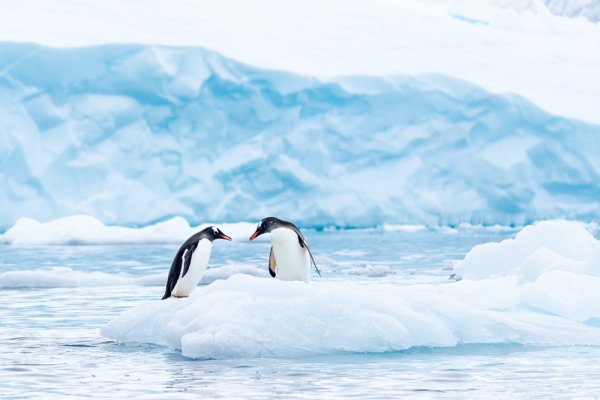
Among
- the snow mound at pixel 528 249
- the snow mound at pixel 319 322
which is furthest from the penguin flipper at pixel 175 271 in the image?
the snow mound at pixel 528 249

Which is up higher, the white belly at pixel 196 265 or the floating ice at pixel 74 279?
the white belly at pixel 196 265

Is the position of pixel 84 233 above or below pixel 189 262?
below

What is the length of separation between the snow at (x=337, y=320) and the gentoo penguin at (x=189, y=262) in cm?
49

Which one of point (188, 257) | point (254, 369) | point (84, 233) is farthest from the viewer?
point (84, 233)

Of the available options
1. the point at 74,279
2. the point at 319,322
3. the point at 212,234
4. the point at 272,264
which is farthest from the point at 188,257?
the point at 74,279

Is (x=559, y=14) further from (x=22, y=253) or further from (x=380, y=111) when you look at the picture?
(x=22, y=253)

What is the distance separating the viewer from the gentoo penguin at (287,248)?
6621 mm

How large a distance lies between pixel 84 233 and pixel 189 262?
12.7 metres

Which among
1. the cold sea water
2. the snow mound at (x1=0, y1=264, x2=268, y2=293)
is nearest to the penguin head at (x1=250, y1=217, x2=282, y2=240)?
the cold sea water

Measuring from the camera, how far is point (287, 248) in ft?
21.8

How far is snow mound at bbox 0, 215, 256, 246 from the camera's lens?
18953 mm

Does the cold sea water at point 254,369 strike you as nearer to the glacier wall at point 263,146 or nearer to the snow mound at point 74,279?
the snow mound at point 74,279

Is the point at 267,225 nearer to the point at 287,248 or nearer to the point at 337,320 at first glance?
the point at 287,248

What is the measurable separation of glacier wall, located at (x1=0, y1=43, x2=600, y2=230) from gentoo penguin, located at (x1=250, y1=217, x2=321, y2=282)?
46.7 feet
